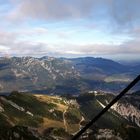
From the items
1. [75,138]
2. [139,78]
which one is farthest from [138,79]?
[75,138]

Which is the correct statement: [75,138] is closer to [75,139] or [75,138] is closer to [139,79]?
[75,139]

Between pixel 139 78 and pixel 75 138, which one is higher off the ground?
pixel 139 78

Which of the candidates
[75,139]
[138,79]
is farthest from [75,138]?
[138,79]

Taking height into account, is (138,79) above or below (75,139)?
above

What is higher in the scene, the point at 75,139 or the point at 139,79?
the point at 139,79

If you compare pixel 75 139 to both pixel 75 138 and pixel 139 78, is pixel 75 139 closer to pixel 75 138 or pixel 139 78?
pixel 75 138

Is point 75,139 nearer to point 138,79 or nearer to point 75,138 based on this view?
point 75,138
